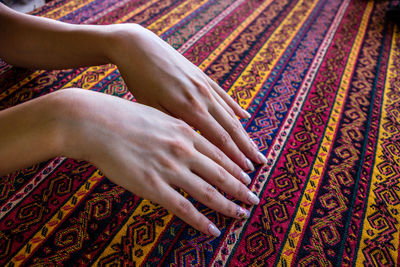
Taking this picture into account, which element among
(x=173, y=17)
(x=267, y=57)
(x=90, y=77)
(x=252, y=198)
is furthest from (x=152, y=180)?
(x=173, y=17)

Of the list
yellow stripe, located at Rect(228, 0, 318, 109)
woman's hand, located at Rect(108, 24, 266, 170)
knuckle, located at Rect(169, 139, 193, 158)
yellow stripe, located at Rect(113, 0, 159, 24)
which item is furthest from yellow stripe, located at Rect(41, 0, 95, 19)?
knuckle, located at Rect(169, 139, 193, 158)

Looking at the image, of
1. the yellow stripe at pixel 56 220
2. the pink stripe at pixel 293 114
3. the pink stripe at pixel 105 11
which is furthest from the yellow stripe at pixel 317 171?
the pink stripe at pixel 105 11

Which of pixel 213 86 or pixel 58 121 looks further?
pixel 213 86

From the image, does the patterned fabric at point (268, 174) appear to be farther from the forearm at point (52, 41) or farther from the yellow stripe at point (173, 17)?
the forearm at point (52, 41)

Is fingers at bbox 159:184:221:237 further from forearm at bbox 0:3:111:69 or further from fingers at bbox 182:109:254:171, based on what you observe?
forearm at bbox 0:3:111:69

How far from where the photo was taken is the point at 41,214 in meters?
0.58

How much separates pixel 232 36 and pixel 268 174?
0.75 m

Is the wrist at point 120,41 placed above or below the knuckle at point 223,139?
above

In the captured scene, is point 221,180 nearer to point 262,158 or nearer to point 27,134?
point 262,158

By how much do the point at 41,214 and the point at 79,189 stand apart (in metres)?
0.09

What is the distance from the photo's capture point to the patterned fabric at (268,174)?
0.55m

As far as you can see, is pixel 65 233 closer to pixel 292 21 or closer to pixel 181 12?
pixel 181 12

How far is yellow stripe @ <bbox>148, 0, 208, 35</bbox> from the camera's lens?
3.82ft

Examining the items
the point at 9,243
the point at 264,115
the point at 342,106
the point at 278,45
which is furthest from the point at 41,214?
the point at 278,45
